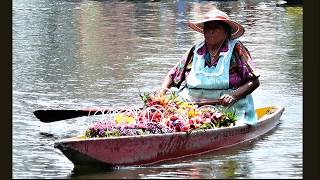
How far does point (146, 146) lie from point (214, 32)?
1804 mm

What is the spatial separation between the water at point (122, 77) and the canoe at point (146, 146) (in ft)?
0.31

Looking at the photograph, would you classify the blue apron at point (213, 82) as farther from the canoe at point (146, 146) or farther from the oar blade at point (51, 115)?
the oar blade at point (51, 115)

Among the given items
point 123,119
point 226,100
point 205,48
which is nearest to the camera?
point 123,119

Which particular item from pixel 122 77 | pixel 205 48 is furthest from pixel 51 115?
pixel 122 77

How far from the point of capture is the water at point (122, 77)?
9.84 meters

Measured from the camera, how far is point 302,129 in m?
11.8

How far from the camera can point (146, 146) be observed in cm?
952

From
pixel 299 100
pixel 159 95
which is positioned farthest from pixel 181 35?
pixel 159 95

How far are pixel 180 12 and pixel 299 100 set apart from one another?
2371 centimetres

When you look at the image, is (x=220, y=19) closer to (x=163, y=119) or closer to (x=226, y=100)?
(x=226, y=100)

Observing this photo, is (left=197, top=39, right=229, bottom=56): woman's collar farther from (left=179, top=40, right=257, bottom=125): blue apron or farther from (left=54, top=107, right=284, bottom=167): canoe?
(left=54, top=107, right=284, bottom=167): canoe

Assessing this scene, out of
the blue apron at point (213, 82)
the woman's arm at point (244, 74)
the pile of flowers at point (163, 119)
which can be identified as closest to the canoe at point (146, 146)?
the pile of flowers at point (163, 119)

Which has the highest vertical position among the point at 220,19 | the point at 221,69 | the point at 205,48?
the point at 220,19

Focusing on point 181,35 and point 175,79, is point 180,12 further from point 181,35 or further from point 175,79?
point 175,79
